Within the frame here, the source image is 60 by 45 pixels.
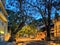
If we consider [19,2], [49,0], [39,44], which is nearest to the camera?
[39,44]

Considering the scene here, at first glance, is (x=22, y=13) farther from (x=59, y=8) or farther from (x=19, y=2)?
(x=59, y=8)

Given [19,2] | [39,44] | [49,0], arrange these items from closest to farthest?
1. [39,44]
2. [49,0]
3. [19,2]

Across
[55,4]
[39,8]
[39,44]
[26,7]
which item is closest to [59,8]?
[55,4]

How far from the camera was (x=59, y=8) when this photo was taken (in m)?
20.4

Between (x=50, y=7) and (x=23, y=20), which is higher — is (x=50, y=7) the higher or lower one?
the higher one

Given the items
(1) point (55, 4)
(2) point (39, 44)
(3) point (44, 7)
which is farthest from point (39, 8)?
(2) point (39, 44)

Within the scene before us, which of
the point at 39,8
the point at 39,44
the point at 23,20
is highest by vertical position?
the point at 39,8

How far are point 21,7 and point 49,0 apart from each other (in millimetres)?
3181

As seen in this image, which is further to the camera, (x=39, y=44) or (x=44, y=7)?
(x=44, y=7)

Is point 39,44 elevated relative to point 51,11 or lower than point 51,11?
lower

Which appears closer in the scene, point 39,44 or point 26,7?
point 39,44

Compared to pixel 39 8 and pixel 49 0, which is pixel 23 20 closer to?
pixel 39 8

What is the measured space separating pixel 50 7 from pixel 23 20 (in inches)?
139

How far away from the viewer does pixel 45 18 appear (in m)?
20.7
